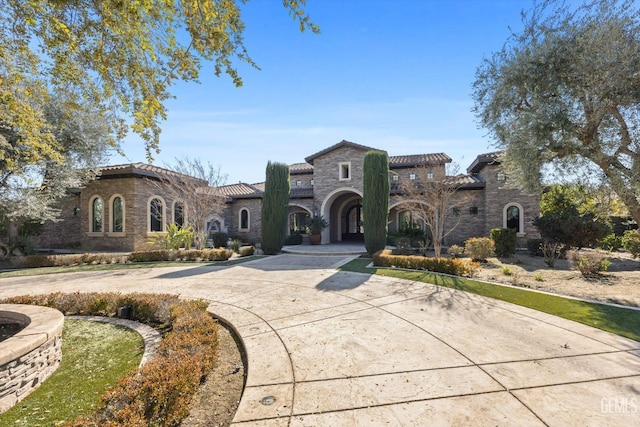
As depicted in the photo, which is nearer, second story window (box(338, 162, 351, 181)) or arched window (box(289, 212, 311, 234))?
second story window (box(338, 162, 351, 181))

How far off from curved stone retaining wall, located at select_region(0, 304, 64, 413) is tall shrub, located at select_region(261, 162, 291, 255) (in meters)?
11.7

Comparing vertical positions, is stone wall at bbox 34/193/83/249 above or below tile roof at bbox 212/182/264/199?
below

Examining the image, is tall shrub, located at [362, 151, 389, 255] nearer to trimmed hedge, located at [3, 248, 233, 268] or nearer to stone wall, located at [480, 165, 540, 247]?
stone wall, located at [480, 165, 540, 247]

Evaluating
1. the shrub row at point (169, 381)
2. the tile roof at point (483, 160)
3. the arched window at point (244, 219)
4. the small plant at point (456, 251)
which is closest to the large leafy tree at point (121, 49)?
the shrub row at point (169, 381)

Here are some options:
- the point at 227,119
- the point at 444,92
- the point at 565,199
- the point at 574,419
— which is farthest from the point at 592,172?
the point at 227,119

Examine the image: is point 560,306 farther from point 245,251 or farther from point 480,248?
point 245,251

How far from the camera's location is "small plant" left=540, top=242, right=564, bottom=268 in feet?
37.0

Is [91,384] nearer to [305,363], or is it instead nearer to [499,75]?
[305,363]

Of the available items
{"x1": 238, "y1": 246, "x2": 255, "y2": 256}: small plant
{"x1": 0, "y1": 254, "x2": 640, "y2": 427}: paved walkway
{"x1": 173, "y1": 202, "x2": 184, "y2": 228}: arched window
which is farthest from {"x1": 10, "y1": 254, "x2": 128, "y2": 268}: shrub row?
{"x1": 0, "y1": 254, "x2": 640, "y2": 427}: paved walkway

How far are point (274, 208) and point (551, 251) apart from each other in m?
13.1

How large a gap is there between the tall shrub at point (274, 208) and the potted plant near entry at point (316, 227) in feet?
13.7

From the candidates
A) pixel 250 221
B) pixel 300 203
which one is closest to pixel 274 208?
pixel 300 203

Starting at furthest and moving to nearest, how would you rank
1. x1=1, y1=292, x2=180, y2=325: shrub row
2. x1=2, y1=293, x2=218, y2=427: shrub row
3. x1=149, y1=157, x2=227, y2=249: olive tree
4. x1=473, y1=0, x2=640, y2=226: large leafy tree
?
x1=149, y1=157, x2=227, y2=249: olive tree
x1=473, y1=0, x2=640, y2=226: large leafy tree
x1=1, y1=292, x2=180, y2=325: shrub row
x1=2, y1=293, x2=218, y2=427: shrub row

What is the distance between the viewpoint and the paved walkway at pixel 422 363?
8.95 ft
